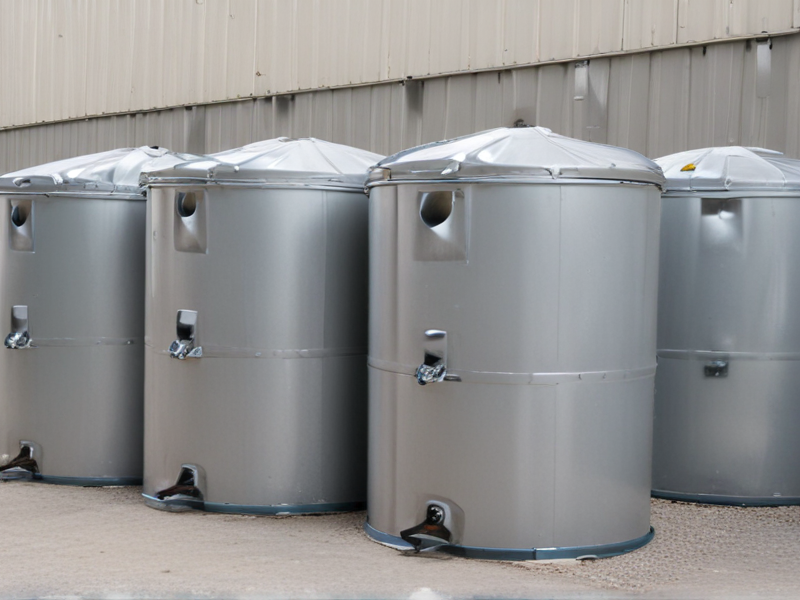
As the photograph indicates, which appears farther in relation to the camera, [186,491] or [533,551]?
[186,491]

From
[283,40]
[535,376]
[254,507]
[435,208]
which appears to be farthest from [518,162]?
[283,40]

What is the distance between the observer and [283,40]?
11.6 meters

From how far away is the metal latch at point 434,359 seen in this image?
17.9 ft

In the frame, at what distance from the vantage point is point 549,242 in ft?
17.5

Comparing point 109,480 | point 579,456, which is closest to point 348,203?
point 579,456

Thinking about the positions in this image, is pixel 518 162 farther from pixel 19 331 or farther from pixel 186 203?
pixel 19 331

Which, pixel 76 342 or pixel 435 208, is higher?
pixel 435 208

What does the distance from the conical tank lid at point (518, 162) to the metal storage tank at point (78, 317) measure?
2.53m

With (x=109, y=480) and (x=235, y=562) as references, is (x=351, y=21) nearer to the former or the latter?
(x=109, y=480)

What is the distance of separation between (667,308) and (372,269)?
2.21m

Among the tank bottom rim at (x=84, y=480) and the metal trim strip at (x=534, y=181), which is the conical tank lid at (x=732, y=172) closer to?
the metal trim strip at (x=534, y=181)

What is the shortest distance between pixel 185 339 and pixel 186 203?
0.83 m

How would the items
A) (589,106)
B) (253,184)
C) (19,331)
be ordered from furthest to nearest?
1. (589,106)
2. (19,331)
3. (253,184)

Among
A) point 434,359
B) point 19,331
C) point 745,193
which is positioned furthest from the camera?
point 19,331
